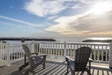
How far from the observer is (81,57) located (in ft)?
12.1

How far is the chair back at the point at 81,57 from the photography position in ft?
12.0

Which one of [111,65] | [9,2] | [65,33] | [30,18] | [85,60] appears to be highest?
[9,2]

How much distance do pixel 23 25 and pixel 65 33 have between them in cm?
507

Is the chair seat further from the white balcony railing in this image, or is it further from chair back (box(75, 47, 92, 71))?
the white balcony railing

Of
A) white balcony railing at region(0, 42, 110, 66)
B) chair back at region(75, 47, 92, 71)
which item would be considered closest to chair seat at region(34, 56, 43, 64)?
chair back at region(75, 47, 92, 71)

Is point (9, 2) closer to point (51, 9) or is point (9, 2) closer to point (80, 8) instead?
point (51, 9)

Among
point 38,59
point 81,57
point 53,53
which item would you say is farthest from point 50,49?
point 81,57

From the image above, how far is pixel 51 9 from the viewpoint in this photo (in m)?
8.55

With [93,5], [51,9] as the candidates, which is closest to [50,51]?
[51,9]

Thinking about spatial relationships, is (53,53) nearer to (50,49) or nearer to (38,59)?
(50,49)

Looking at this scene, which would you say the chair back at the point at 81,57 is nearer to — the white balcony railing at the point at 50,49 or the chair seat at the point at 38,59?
the chair seat at the point at 38,59

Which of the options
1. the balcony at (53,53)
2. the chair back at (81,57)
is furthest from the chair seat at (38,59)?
the chair back at (81,57)

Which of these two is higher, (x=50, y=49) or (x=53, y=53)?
(x=50, y=49)

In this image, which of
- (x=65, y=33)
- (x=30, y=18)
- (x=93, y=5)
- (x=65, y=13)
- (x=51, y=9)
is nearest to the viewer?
(x=93, y=5)
